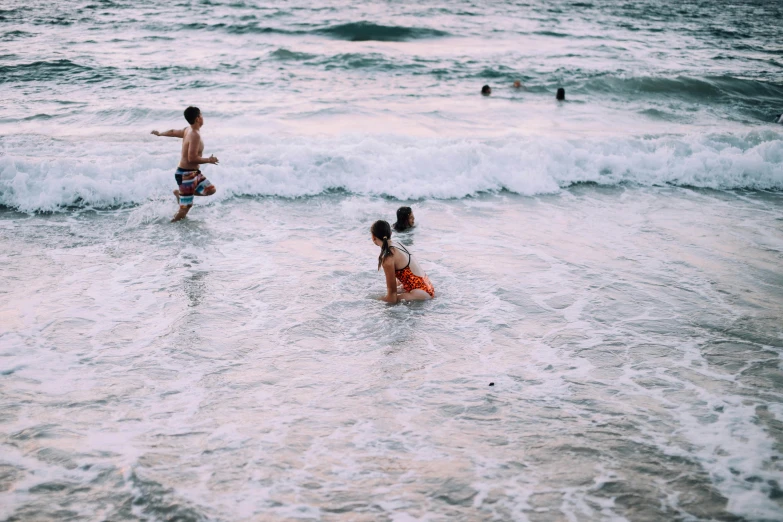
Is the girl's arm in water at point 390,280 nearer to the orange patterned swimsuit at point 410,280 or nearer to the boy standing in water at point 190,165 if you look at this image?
the orange patterned swimsuit at point 410,280

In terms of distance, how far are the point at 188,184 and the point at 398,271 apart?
3983 millimetres

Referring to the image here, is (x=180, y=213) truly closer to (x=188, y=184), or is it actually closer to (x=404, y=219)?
(x=188, y=184)

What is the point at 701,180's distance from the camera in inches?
466

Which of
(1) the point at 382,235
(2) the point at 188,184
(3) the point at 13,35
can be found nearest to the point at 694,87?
(1) the point at 382,235

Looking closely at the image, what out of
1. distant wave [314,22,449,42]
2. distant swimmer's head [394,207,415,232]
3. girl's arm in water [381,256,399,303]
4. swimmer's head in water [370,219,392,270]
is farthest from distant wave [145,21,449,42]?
girl's arm in water [381,256,399,303]

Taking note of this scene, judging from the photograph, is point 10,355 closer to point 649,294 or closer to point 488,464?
point 488,464

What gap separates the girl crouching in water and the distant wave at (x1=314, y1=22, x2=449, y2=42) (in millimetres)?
17764

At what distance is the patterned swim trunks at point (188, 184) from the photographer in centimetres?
904

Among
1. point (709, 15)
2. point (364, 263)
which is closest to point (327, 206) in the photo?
point (364, 263)

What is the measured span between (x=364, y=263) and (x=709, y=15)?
30.0m

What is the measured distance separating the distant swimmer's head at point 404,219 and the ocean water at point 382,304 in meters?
0.16

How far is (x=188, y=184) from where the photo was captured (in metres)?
9.09

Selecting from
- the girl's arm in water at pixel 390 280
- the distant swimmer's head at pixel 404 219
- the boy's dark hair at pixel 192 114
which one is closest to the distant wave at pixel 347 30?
the boy's dark hair at pixel 192 114

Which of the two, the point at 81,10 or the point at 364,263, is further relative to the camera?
the point at 81,10
